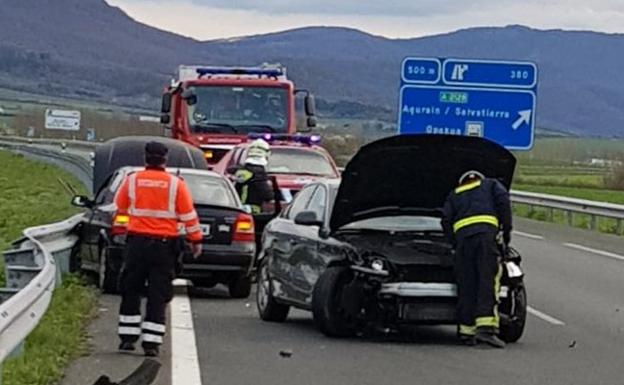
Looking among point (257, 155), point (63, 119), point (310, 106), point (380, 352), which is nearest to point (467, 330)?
point (380, 352)

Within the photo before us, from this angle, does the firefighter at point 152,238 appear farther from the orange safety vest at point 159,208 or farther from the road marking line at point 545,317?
the road marking line at point 545,317

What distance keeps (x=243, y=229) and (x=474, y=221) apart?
14.1 ft

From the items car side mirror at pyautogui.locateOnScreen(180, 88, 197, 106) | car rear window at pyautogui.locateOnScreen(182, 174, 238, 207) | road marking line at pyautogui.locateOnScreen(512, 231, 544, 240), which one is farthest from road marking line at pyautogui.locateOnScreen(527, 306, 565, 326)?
road marking line at pyautogui.locateOnScreen(512, 231, 544, 240)

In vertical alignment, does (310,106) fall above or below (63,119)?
above

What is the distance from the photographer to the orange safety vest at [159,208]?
13195 millimetres

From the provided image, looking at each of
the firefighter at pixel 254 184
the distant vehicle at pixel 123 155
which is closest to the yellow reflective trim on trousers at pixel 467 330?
the firefighter at pixel 254 184

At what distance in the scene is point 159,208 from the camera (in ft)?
43.3

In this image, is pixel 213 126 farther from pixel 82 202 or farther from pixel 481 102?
pixel 82 202

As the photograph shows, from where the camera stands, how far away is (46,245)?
1752 centimetres

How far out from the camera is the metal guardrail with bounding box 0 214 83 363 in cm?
1026

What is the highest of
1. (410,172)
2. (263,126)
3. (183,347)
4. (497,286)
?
(410,172)

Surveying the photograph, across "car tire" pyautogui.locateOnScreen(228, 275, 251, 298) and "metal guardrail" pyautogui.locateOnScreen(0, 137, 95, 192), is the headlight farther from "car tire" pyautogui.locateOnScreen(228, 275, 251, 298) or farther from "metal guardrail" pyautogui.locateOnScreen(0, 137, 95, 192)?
"metal guardrail" pyautogui.locateOnScreen(0, 137, 95, 192)

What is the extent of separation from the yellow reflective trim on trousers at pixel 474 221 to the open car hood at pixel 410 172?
0.86 metres

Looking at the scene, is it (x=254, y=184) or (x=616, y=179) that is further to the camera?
(x=616, y=179)
